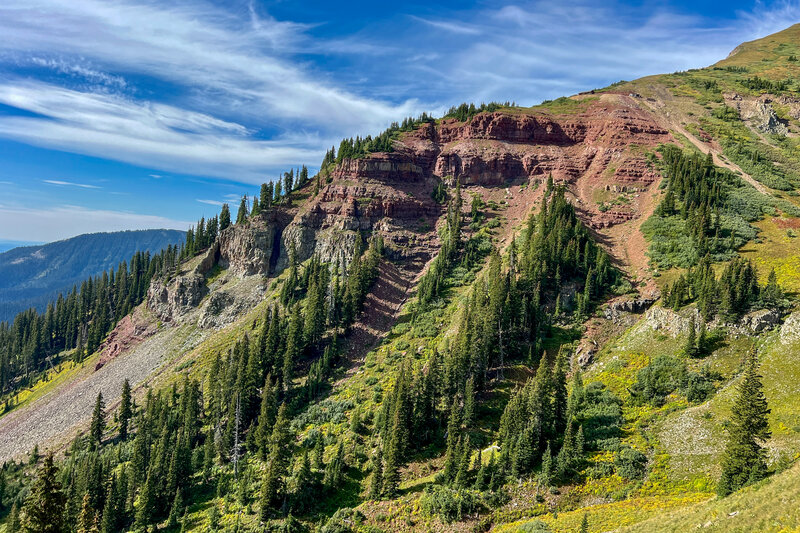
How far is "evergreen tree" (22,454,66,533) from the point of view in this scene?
2400 cm

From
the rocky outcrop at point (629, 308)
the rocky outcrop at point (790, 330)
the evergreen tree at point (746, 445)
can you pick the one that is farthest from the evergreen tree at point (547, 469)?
the rocky outcrop at point (790, 330)

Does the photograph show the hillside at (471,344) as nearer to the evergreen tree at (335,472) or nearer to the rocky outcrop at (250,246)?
the evergreen tree at (335,472)

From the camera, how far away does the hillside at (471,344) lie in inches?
1905

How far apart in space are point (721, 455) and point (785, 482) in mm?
14707

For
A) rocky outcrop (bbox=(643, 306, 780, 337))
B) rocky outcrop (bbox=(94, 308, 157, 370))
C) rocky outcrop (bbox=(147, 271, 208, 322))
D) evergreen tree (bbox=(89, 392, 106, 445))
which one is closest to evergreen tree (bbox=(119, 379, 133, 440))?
evergreen tree (bbox=(89, 392, 106, 445))

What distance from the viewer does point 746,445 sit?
3759cm

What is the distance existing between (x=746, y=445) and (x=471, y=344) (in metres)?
36.2

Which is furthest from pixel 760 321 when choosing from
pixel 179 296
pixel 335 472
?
pixel 179 296

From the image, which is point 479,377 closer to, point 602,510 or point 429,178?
point 602,510

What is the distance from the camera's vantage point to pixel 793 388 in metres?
47.3

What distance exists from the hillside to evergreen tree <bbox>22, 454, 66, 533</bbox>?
4.28 meters

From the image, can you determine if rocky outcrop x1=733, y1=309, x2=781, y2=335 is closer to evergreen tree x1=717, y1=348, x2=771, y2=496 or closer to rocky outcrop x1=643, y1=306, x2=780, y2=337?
rocky outcrop x1=643, y1=306, x2=780, y2=337

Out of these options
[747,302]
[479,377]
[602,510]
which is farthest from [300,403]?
[747,302]

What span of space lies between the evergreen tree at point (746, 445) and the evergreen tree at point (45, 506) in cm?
5104
